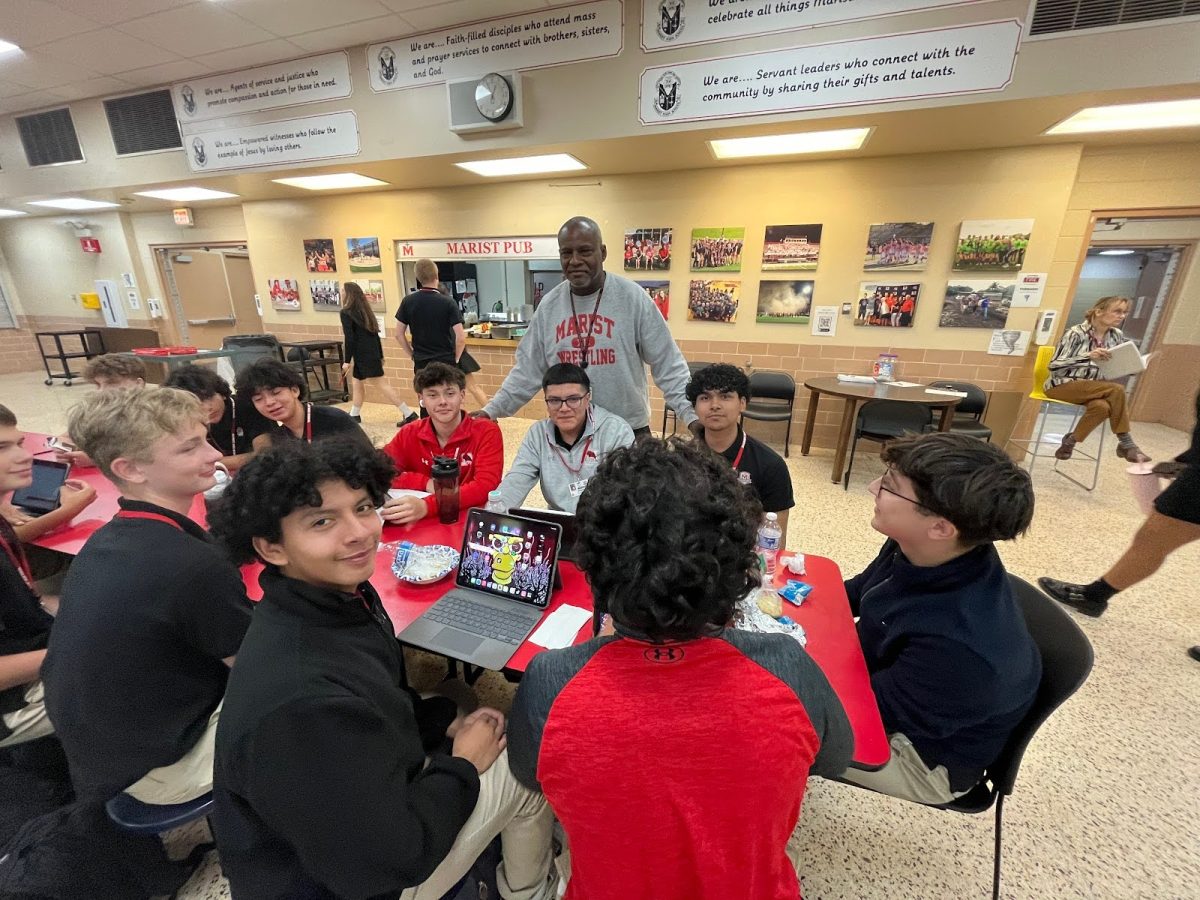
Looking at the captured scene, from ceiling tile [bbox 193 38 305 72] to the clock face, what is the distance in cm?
170

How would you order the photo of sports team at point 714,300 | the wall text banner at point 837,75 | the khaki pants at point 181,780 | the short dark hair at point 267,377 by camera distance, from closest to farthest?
the khaki pants at point 181,780, the short dark hair at point 267,377, the wall text banner at point 837,75, the photo of sports team at point 714,300

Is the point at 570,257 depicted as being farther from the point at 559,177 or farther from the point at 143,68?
the point at 143,68

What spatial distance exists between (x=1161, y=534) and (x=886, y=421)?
1.89m

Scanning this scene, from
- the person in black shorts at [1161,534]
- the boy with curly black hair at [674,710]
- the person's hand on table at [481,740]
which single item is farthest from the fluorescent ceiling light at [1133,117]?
the person's hand on table at [481,740]

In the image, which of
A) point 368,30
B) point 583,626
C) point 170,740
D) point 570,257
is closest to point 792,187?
point 570,257

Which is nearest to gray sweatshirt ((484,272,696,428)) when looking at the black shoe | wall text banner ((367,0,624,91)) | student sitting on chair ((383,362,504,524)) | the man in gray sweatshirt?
the man in gray sweatshirt

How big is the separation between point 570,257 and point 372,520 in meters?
1.61

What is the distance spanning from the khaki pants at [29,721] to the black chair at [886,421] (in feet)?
14.3

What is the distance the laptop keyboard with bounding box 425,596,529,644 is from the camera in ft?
3.93

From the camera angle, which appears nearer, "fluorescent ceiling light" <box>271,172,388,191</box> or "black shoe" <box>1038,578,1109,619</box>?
"black shoe" <box>1038,578,1109,619</box>

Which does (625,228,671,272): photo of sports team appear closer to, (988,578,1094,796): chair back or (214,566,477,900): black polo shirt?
(988,578,1094,796): chair back

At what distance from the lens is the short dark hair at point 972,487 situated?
40.3 inches

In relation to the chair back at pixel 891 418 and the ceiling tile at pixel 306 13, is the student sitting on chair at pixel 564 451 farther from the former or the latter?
the ceiling tile at pixel 306 13

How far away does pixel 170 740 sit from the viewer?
1.08 m
